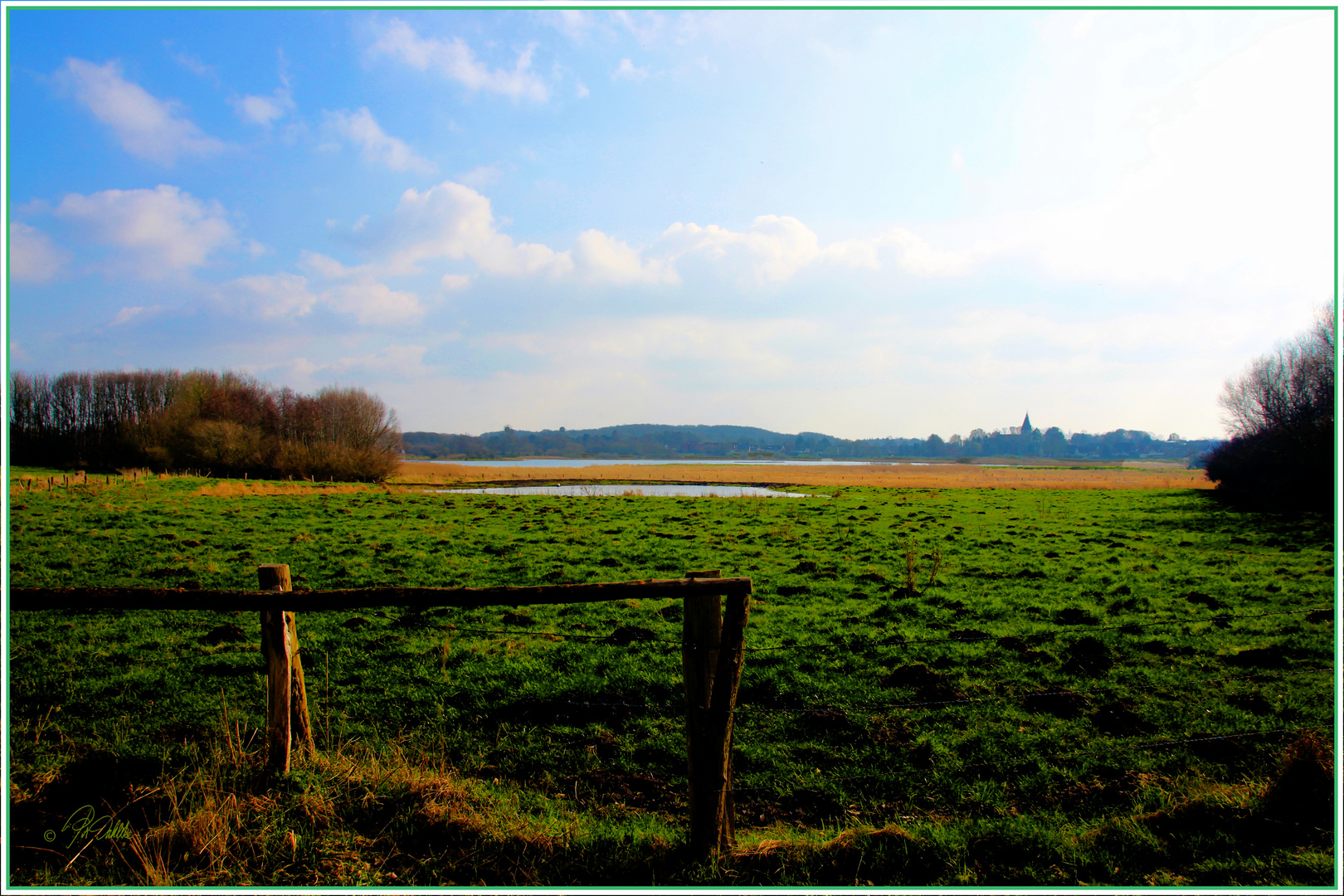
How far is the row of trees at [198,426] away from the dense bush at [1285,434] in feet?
209

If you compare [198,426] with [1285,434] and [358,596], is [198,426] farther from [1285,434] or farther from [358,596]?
[1285,434]

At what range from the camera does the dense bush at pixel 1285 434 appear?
1175 inches

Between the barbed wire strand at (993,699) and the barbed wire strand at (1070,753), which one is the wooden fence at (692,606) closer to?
the barbed wire strand at (1070,753)

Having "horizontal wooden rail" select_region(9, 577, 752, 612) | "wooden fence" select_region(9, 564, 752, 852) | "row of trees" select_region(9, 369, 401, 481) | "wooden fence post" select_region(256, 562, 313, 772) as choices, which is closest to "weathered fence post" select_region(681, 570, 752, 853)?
"wooden fence" select_region(9, 564, 752, 852)

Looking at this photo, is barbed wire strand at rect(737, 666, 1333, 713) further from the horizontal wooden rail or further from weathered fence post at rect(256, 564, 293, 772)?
weathered fence post at rect(256, 564, 293, 772)

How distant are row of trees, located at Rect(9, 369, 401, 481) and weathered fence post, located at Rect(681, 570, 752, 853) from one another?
63.2 m

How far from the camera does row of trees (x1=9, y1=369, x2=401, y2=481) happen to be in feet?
196

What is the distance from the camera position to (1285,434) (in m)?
33.2

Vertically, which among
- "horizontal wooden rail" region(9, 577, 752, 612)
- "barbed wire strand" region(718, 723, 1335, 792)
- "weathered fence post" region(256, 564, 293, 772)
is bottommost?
"barbed wire strand" region(718, 723, 1335, 792)

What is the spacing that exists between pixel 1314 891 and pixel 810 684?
4467 millimetres

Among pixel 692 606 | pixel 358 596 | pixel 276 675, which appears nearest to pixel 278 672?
pixel 276 675

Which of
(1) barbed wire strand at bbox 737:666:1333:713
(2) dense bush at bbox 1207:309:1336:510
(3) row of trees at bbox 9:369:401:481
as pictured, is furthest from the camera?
(3) row of trees at bbox 9:369:401:481

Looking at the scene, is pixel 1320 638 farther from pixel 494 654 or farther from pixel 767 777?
pixel 494 654

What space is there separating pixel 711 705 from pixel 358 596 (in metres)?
2.44
